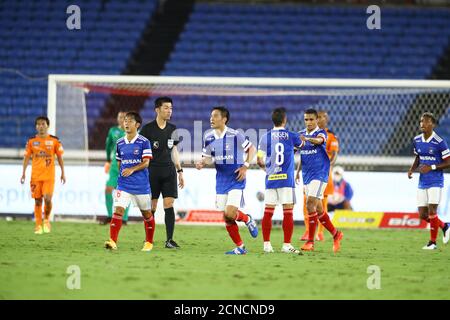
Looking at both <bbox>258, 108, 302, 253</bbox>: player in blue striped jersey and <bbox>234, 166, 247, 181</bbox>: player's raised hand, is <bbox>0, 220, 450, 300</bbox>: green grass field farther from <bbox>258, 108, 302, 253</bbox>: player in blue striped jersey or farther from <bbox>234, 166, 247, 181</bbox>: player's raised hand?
<bbox>234, 166, 247, 181</bbox>: player's raised hand

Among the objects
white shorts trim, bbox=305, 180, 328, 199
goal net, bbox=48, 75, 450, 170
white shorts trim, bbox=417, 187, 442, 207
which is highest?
goal net, bbox=48, 75, 450, 170

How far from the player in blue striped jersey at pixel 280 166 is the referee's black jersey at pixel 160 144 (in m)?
1.55

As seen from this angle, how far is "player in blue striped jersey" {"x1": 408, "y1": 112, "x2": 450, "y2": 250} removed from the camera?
41.2 feet

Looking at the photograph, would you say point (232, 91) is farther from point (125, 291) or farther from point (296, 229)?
point (125, 291)

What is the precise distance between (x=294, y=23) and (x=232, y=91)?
24.8 ft

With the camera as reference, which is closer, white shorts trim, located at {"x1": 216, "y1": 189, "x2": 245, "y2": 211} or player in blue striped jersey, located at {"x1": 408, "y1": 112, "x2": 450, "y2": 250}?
white shorts trim, located at {"x1": 216, "y1": 189, "x2": 245, "y2": 211}

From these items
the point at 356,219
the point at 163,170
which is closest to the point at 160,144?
the point at 163,170

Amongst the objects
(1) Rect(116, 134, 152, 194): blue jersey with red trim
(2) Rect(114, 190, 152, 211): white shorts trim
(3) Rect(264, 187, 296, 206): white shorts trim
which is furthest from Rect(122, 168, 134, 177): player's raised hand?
(3) Rect(264, 187, 296, 206): white shorts trim

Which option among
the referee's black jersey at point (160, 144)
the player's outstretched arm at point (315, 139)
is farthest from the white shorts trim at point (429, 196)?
the referee's black jersey at point (160, 144)

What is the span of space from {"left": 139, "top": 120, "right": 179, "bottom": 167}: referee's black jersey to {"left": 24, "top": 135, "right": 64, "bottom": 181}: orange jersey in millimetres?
3073

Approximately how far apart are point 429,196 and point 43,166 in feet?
21.4

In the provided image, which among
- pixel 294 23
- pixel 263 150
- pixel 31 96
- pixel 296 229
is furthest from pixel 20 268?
pixel 294 23

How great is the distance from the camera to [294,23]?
25.2m

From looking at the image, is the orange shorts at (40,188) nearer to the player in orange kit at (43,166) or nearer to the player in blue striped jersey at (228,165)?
the player in orange kit at (43,166)
